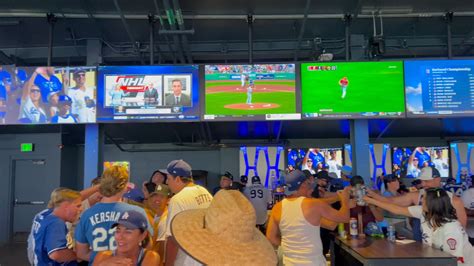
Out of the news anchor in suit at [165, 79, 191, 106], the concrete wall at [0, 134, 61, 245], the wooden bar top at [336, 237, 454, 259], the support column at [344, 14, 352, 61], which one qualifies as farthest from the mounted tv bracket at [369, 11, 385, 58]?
the concrete wall at [0, 134, 61, 245]

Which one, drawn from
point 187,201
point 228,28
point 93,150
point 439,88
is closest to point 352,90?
point 439,88

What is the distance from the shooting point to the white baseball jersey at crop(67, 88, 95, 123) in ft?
20.5

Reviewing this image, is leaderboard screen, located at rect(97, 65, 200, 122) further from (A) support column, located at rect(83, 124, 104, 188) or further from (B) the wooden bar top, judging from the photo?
(B) the wooden bar top

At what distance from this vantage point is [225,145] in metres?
10.5

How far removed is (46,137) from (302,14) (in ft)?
24.9

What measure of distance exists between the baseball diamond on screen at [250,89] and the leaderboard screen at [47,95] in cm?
182

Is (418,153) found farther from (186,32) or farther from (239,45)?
(186,32)

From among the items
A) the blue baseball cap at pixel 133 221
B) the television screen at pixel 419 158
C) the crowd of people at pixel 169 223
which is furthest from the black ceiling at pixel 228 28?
the blue baseball cap at pixel 133 221

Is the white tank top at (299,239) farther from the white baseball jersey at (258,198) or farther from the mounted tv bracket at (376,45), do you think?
the white baseball jersey at (258,198)

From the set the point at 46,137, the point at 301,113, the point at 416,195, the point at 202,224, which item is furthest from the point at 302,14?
the point at 46,137

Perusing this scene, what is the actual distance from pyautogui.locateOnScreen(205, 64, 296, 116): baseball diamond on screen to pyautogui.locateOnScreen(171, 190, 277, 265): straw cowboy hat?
4.89m

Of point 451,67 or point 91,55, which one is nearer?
point 451,67

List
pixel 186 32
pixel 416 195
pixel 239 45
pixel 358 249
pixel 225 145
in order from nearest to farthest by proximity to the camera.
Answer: pixel 358 249 < pixel 416 195 < pixel 186 32 < pixel 239 45 < pixel 225 145

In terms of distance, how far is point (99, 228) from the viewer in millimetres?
2873
